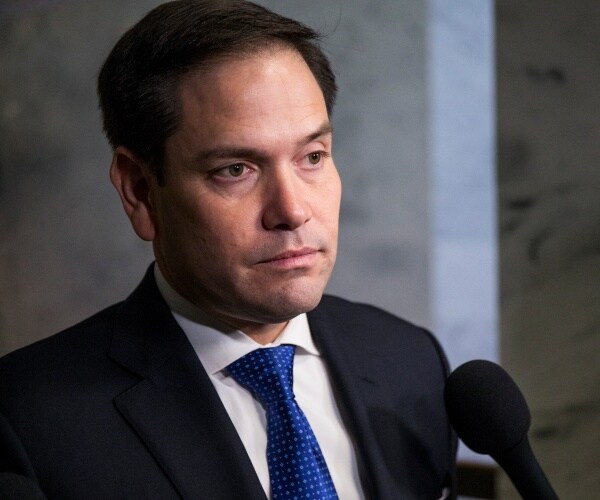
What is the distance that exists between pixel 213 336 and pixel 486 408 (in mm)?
460

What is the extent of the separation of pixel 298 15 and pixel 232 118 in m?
1.70

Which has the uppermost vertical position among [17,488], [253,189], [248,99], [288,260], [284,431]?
[248,99]

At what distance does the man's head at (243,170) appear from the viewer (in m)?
1.30

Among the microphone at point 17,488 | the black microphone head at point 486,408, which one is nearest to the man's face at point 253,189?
the black microphone head at point 486,408

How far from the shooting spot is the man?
1297 mm

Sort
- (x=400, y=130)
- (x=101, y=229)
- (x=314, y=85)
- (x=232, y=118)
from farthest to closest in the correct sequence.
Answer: (x=101, y=229) < (x=400, y=130) < (x=314, y=85) < (x=232, y=118)

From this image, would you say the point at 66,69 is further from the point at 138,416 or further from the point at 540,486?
the point at 540,486

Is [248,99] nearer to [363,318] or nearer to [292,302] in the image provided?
[292,302]

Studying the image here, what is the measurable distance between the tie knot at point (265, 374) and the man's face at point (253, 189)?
7 cm

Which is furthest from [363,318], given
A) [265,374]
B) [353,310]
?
[265,374]

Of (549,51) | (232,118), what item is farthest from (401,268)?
(232,118)

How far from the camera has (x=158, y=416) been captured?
1342mm

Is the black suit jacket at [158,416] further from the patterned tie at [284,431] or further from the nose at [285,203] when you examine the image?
the nose at [285,203]

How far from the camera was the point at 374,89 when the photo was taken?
2816mm
